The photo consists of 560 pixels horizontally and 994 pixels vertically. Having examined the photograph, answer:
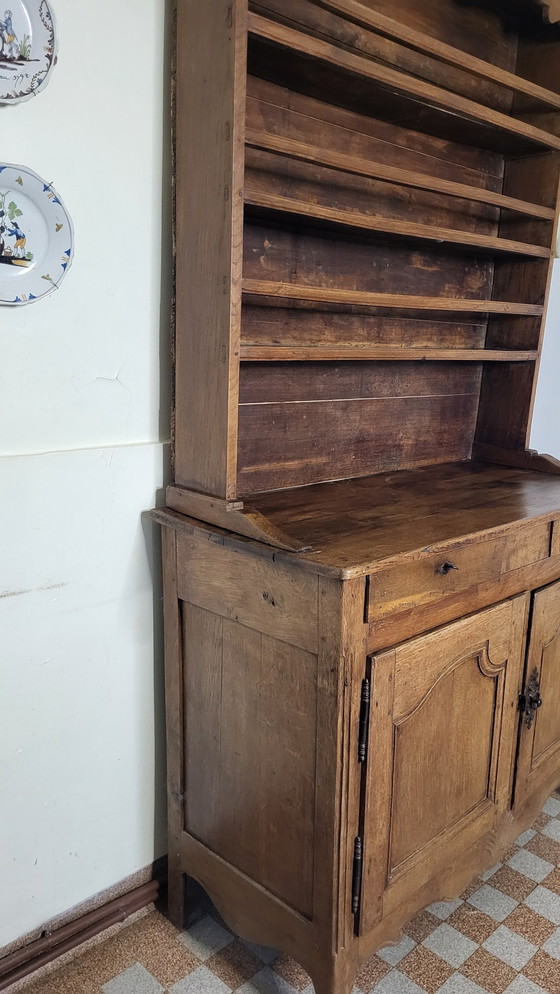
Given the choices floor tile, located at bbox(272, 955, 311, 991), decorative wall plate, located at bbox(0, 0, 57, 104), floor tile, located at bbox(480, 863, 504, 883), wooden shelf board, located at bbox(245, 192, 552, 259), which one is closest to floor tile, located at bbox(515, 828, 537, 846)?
floor tile, located at bbox(480, 863, 504, 883)

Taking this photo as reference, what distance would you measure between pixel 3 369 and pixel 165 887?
1.26 meters

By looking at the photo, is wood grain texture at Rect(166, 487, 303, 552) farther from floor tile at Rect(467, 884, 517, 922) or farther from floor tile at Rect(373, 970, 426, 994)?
floor tile at Rect(467, 884, 517, 922)

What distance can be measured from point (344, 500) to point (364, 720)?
21.4 inches

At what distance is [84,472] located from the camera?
151 centimetres

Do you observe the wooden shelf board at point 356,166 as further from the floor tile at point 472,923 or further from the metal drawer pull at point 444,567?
the floor tile at point 472,923

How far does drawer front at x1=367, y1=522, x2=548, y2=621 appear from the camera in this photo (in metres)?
1.32

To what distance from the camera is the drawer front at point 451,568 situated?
1.32 metres

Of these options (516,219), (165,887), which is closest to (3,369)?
(165,887)

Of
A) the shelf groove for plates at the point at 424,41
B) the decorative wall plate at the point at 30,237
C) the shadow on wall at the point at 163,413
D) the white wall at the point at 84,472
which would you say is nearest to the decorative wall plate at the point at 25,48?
the white wall at the point at 84,472

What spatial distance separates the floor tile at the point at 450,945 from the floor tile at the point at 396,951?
0.12 feet

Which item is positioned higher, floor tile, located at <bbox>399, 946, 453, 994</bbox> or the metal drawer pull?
the metal drawer pull

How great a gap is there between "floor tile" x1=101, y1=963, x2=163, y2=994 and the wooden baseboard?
0.39 ft

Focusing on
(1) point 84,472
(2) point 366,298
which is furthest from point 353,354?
(1) point 84,472

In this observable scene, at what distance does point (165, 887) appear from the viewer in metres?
1.80
